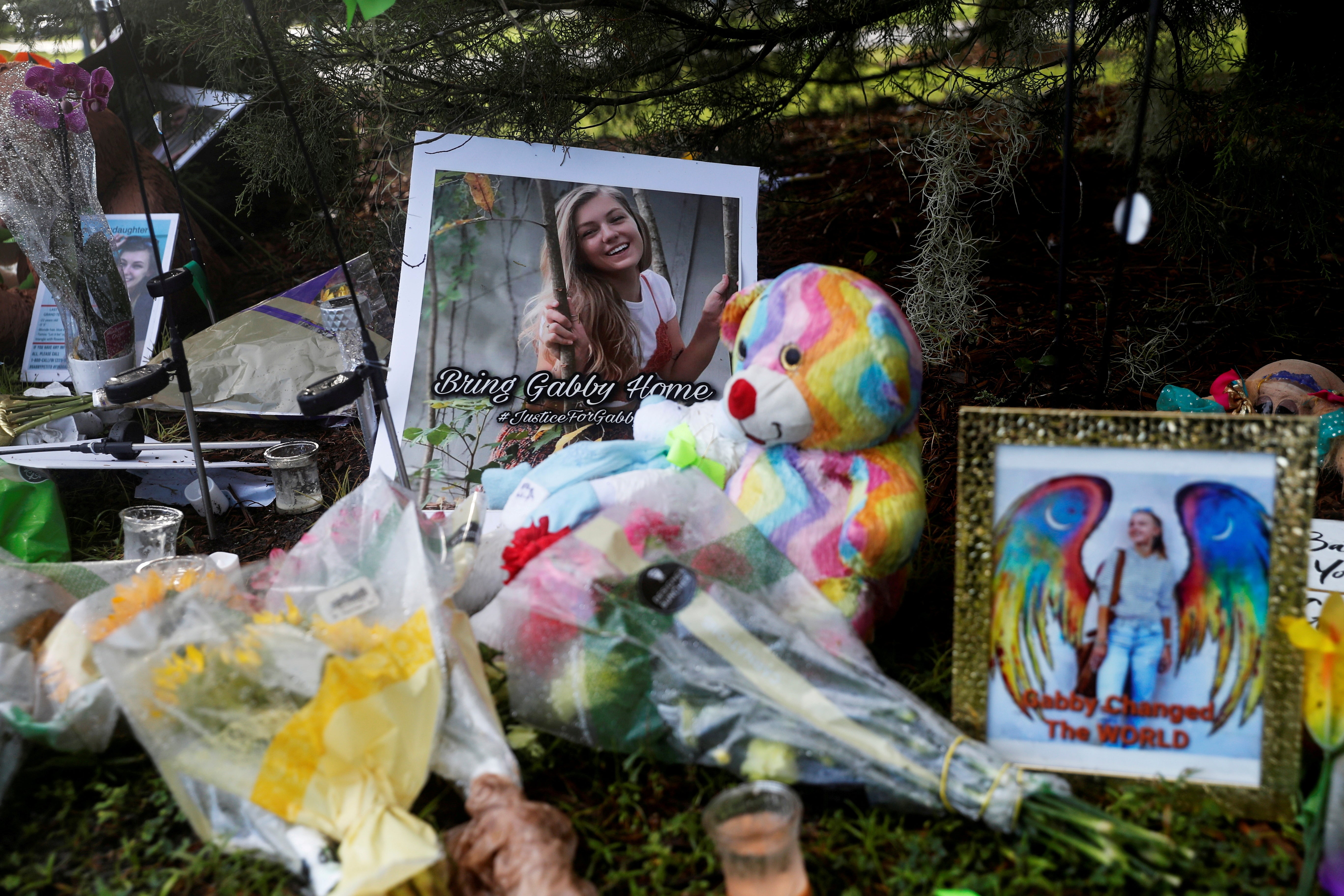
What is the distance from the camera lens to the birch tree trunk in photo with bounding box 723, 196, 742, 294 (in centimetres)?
199

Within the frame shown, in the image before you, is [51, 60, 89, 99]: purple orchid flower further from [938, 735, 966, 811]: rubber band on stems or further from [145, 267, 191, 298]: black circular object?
[938, 735, 966, 811]: rubber band on stems

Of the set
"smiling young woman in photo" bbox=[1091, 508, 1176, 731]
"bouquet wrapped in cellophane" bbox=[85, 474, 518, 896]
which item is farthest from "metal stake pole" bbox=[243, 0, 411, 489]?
"smiling young woman in photo" bbox=[1091, 508, 1176, 731]

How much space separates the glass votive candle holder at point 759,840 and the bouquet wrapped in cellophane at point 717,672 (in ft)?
0.40

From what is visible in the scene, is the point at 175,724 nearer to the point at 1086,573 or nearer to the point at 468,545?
the point at 468,545

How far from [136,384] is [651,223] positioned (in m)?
1.02

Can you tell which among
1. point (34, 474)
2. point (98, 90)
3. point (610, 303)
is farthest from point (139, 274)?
point (610, 303)

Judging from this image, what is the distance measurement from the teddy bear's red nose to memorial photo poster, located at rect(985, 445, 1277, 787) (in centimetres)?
33

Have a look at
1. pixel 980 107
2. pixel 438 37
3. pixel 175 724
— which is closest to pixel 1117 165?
pixel 980 107

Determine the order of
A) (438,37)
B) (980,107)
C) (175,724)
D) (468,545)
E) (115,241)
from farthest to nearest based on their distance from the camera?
(115,241) < (980,107) < (438,37) < (468,545) < (175,724)

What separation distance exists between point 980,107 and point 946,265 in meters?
0.38

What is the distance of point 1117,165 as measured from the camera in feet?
9.75

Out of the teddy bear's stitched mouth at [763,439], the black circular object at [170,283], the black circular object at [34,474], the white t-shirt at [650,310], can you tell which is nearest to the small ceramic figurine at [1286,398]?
the teddy bear's stitched mouth at [763,439]

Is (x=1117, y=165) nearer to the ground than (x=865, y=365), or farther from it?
farther from it

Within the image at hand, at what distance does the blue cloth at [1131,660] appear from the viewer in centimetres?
112
